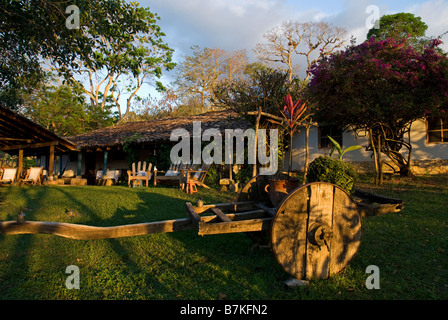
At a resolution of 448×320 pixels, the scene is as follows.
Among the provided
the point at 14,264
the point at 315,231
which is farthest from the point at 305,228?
the point at 14,264

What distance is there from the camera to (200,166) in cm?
1180

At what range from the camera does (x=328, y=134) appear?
40.3 feet

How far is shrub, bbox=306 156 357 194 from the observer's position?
22.7ft

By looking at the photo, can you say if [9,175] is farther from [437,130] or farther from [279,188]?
[437,130]

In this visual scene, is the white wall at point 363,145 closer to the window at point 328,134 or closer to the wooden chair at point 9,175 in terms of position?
the window at point 328,134

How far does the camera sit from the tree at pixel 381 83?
8.25 m

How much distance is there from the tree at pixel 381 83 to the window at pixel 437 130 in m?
1.52

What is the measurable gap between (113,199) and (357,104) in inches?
326

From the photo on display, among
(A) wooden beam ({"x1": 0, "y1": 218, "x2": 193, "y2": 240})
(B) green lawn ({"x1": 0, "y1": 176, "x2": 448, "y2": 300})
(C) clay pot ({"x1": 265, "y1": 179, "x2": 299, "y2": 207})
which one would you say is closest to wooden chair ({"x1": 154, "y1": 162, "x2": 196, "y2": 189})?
(B) green lawn ({"x1": 0, "y1": 176, "x2": 448, "y2": 300})

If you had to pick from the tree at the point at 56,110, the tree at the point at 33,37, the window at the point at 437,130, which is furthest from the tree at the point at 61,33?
the tree at the point at 56,110

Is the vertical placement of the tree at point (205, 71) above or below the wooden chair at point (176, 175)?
above

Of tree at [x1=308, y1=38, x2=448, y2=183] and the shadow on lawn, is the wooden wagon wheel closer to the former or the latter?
the shadow on lawn

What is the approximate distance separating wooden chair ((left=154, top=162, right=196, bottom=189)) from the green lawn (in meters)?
4.50
